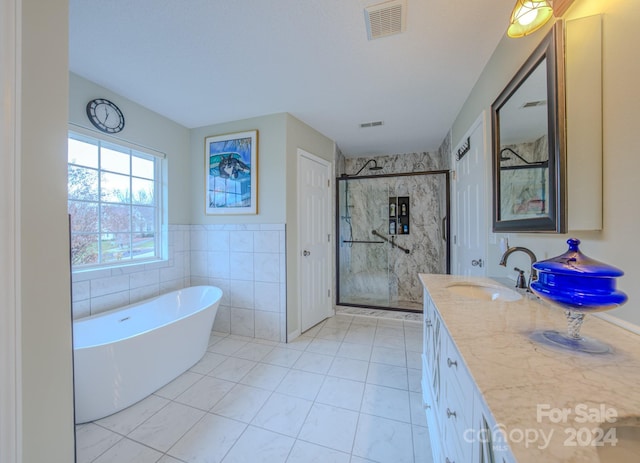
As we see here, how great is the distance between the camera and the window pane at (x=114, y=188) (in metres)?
2.20

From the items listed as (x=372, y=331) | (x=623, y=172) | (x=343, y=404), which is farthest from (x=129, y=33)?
(x=372, y=331)

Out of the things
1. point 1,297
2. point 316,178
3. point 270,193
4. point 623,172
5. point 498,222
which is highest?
point 316,178

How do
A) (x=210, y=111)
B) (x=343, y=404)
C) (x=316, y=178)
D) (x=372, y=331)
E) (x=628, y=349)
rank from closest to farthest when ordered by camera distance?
(x=628, y=349) < (x=343, y=404) < (x=210, y=111) < (x=372, y=331) < (x=316, y=178)

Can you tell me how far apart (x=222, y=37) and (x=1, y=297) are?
1649 millimetres

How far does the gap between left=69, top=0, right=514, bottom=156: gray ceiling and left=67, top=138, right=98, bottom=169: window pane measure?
528 millimetres

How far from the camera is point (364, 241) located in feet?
13.1

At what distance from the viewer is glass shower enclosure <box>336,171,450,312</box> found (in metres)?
3.79

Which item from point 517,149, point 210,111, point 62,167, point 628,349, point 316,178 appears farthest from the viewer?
point 316,178

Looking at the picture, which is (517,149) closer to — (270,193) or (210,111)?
(270,193)

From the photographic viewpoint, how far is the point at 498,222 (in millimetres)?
1518

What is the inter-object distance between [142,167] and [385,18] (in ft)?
8.49

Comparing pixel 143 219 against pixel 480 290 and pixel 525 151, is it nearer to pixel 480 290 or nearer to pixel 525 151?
pixel 480 290

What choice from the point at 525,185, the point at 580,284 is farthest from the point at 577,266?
the point at 525,185

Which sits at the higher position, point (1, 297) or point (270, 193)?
point (270, 193)
